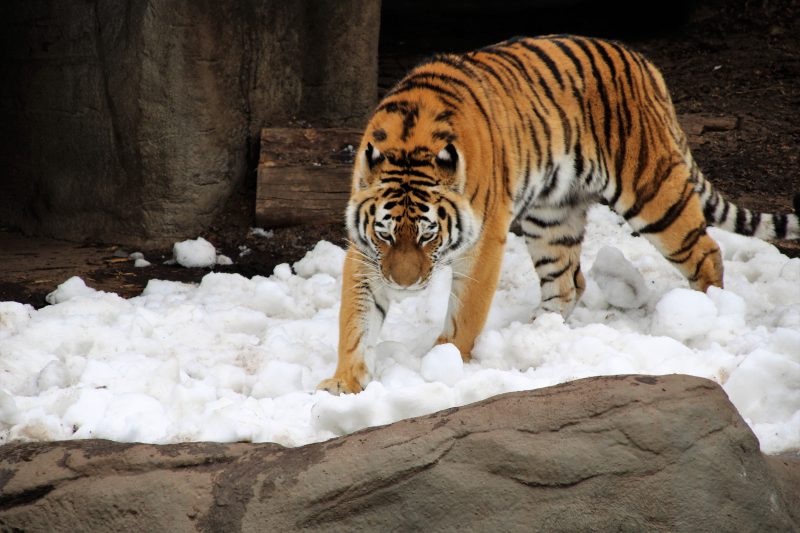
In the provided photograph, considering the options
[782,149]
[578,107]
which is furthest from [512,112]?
[782,149]

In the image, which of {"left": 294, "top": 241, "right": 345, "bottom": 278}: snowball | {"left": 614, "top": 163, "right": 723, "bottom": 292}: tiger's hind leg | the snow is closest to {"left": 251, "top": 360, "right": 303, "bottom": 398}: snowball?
the snow

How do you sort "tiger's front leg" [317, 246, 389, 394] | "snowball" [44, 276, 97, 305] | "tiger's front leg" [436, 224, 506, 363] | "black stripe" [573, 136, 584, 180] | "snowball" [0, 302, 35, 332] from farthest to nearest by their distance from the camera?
"snowball" [44, 276, 97, 305], "black stripe" [573, 136, 584, 180], "snowball" [0, 302, 35, 332], "tiger's front leg" [436, 224, 506, 363], "tiger's front leg" [317, 246, 389, 394]

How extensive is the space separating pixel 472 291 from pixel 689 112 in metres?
3.95

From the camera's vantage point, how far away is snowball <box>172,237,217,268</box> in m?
5.65

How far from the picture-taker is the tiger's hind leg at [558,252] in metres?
4.76

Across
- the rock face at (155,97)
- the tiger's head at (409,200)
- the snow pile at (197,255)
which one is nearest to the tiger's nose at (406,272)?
the tiger's head at (409,200)

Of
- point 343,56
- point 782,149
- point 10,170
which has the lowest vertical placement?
point 10,170

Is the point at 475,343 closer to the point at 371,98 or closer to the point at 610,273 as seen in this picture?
the point at 610,273

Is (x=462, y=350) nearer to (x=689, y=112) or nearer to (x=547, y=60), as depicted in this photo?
(x=547, y=60)

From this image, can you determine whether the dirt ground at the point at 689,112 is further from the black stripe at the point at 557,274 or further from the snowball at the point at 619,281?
the black stripe at the point at 557,274

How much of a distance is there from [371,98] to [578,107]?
2.27 m

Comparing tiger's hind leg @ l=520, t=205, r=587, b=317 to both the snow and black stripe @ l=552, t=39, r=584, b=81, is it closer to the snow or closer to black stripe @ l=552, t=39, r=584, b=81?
the snow

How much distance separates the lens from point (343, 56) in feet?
20.8

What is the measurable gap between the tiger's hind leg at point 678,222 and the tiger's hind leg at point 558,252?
290 millimetres
